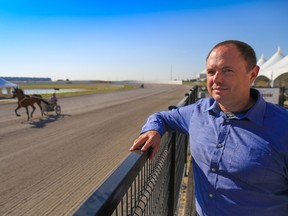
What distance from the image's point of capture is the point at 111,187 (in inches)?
43.4

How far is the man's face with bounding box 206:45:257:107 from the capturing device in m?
1.86

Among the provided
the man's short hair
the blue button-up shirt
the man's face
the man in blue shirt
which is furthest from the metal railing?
the man's short hair

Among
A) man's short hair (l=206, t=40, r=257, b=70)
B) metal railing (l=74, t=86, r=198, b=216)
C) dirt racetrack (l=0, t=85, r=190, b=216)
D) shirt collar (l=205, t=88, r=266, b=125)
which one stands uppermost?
man's short hair (l=206, t=40, r=257, b=70)

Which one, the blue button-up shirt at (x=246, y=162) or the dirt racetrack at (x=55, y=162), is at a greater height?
the blue button-up shirt at (x=246, y=162)

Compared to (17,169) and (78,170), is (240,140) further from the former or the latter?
(17,169)

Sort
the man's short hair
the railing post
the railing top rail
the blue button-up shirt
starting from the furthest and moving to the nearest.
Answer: the railing post < the man's short hair < the blue button-up shirt < the railing top rail

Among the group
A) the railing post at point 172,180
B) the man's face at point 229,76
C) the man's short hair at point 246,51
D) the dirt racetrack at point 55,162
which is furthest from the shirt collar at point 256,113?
the dirt racetrack at point 55,162

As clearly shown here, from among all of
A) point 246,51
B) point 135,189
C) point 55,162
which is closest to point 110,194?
point 135,189

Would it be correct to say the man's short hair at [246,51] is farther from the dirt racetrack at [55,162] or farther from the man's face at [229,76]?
the dirt racetrack at [55,162]

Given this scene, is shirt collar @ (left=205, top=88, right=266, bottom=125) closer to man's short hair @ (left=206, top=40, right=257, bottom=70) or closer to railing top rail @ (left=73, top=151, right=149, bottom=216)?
man's short hair @ (left=206, top=40, right=257, bottom=70)

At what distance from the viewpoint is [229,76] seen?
1873mm

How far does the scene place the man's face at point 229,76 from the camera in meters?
1.86

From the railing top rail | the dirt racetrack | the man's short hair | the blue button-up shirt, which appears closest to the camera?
the railing top rail

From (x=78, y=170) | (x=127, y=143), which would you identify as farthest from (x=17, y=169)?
(x=127, y=143)
